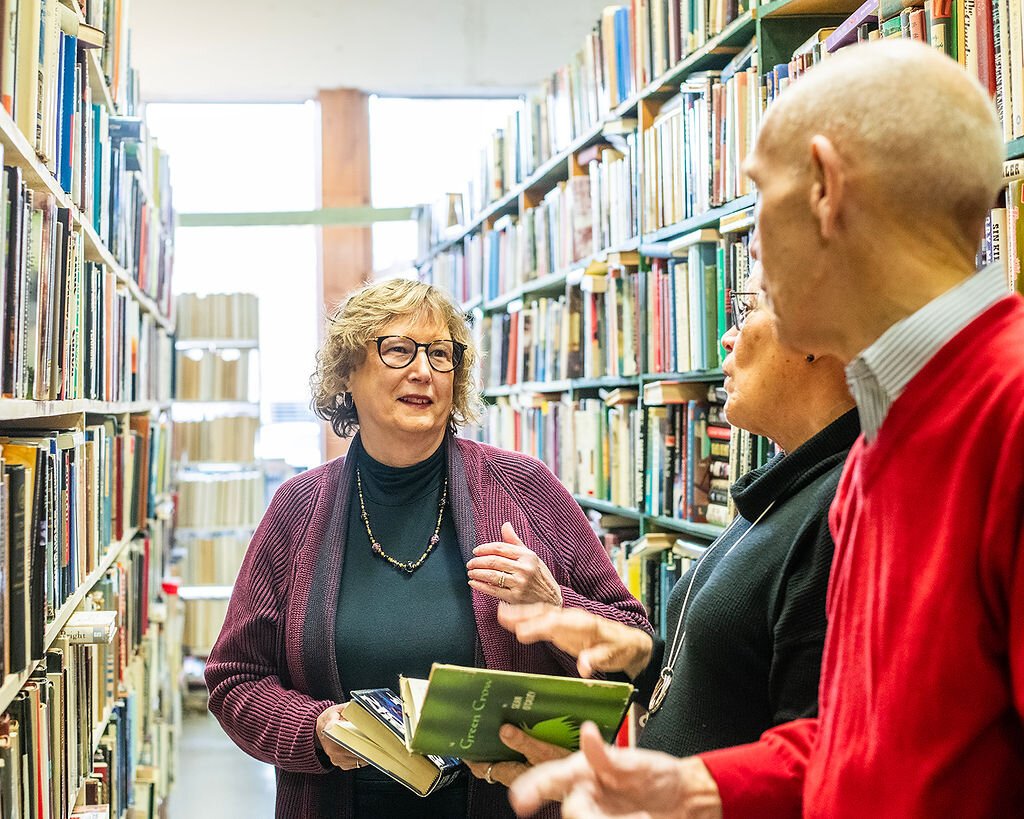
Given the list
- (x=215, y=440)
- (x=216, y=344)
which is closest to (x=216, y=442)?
(x=215, y=440)

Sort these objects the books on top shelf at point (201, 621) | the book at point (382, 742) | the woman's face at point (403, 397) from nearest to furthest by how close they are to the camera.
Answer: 1. the book at point (382, 742)
2. the woman's face at point (403, 397)
3. the books on top shelf at point (201, 621)

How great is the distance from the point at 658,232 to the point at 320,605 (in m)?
1.61

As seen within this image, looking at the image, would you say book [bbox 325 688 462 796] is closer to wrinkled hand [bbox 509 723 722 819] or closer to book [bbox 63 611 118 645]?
book [bbox 63 611 118 645]

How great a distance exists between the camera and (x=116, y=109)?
307 centimetres

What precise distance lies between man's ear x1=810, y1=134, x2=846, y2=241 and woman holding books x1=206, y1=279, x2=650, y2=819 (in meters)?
1.01

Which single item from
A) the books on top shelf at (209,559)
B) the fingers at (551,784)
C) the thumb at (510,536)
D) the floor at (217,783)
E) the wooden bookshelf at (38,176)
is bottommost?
the floor at (217,783)

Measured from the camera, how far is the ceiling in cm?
636

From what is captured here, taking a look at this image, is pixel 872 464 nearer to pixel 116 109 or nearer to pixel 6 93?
pixel 6 93

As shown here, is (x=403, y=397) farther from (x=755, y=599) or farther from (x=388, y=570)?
(x=755, y=599)

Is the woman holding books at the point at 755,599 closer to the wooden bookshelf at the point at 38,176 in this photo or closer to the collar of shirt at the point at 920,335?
the collar of shirt at the point at 920,335

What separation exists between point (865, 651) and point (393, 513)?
1288 mm

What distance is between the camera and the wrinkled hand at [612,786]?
859 mm

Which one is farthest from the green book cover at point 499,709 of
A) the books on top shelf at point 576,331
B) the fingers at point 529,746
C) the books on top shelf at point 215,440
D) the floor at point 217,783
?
the books on top shelf at point 215,440

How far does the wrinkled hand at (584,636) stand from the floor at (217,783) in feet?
10.00
